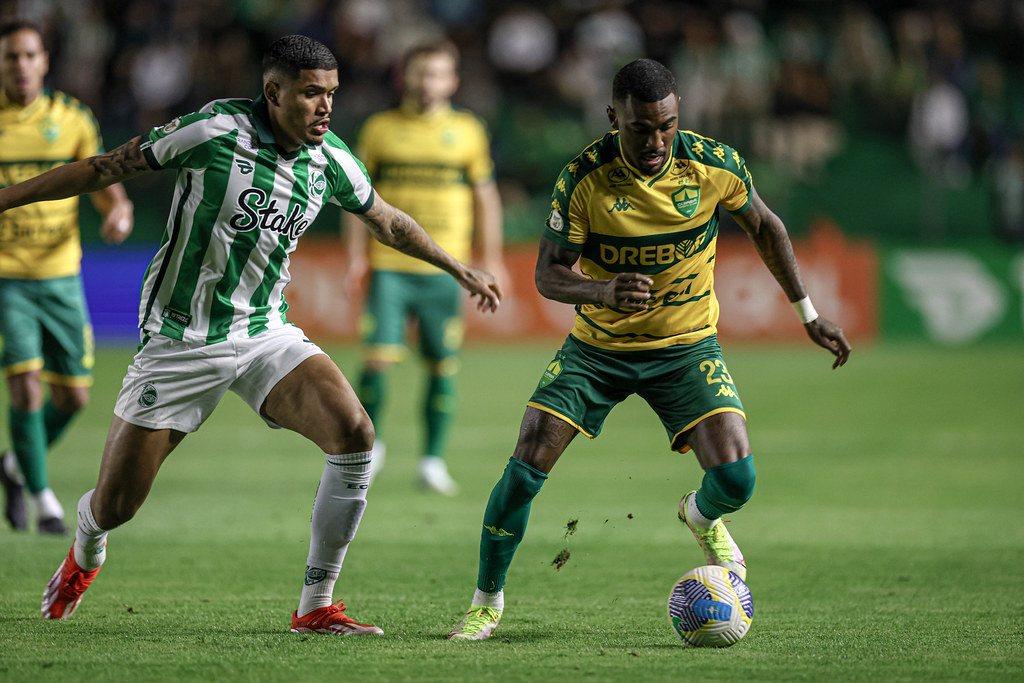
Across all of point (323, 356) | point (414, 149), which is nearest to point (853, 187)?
point (414, 149)

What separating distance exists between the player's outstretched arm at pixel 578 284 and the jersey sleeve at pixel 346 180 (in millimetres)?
760

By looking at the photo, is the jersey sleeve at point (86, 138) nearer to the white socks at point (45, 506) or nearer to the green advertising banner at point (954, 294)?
the white socks at point (45, 506)

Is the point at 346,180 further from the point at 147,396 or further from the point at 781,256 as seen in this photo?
the point at 781,256

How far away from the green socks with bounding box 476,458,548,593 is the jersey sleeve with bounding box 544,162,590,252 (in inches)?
36.2

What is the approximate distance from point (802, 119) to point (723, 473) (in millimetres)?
16139

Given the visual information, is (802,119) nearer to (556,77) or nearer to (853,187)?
(853,187)

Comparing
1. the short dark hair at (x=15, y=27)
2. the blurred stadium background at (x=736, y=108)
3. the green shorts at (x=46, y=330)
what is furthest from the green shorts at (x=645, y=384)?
the blurred stadium background at (x=736, y=108)

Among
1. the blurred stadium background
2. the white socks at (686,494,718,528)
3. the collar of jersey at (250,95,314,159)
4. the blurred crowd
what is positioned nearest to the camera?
the collar of jersey at (250,95,314,159)

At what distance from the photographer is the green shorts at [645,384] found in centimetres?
524

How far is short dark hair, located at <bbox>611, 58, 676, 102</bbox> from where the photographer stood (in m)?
4.85

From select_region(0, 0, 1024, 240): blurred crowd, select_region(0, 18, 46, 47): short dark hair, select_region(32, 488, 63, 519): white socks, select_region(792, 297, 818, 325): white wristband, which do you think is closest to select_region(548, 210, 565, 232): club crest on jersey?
select_region(792, 297, 818, 325): white wristband

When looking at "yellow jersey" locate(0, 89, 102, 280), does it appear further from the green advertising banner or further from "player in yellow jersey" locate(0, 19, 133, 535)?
the green advertising banner

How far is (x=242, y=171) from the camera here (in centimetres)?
488

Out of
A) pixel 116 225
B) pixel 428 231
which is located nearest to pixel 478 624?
pixel 116 225
